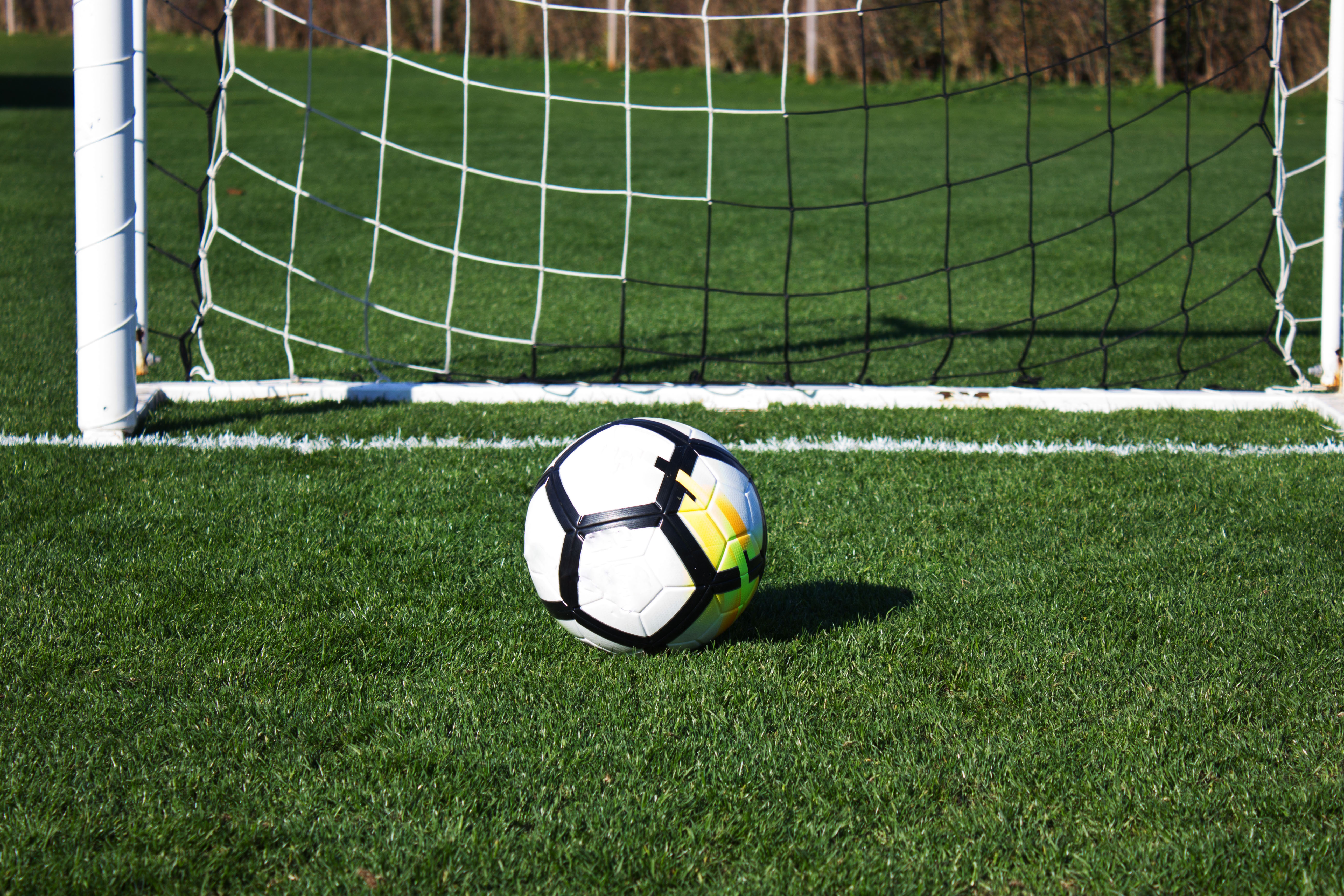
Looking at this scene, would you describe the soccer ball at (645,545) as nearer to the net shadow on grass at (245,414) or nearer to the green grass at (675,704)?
the green grass at (675,704)

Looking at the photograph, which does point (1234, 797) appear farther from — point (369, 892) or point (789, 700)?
point (369, 892)

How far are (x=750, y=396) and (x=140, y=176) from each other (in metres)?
2.96

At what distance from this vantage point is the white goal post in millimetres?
3934

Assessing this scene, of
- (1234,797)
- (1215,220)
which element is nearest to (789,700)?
(1234,797)

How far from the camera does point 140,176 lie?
488 centimetres

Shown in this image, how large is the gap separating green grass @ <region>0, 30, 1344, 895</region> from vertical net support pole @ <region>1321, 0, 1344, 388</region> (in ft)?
4.20

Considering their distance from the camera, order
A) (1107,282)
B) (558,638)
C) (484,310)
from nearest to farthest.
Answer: (558,638)
(484,310)
(1107,282)

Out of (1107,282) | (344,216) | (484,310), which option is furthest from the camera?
(344,216)

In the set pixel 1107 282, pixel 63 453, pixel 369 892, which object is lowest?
pixel 369 892

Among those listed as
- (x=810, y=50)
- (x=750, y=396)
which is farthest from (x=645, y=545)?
(x=810, y=50)

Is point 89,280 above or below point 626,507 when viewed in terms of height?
above

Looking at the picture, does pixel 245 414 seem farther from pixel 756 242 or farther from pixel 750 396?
pixel 756 242

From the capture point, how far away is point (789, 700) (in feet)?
7.93

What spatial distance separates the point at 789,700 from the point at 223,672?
1.32 metres
